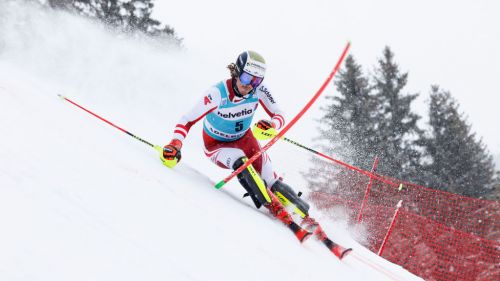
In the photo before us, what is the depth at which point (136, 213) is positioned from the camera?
2.33 meters

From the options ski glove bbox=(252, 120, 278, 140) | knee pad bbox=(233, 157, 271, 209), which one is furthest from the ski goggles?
knee pad bbox=(233, 157, 271, 209)

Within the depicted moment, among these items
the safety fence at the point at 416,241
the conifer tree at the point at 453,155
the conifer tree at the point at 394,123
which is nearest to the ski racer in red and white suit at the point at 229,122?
the safety fence at the point at 416,241

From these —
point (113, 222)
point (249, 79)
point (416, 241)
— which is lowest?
point (113, 222)

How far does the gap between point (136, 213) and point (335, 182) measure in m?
7.69

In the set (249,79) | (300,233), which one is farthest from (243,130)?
(300,233)

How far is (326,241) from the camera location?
3900mm

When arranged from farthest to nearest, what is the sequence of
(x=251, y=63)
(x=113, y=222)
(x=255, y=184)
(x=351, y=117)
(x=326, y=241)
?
(x=351, y=117) < (x=251, y=63) < (x=255, y=184) < (x=326, y=241) < (x=113, y=222)

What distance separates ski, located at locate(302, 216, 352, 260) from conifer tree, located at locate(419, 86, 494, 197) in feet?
53.0

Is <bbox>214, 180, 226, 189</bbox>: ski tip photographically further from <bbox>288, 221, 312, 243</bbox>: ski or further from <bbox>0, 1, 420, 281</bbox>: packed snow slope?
<bbox>288, 221, 312, 243</bbox>: ski

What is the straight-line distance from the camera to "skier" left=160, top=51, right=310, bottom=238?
4.06 m

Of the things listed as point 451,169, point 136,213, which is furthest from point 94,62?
point 451,169

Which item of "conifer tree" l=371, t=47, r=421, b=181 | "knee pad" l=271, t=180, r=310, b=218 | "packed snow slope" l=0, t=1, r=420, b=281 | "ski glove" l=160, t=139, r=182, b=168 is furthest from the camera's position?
"conifer tree" l=371, t=47, r=421, b=181

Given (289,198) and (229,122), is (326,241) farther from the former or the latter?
(229,122)

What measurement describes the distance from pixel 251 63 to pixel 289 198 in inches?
56.4
